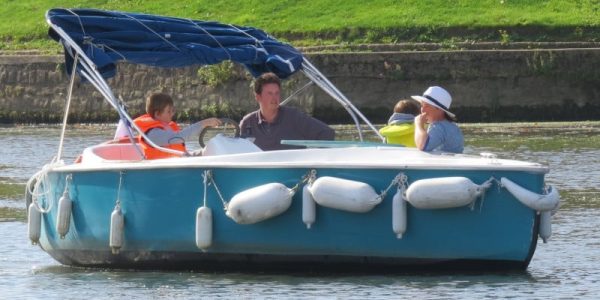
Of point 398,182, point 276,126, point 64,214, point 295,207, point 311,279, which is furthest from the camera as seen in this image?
point 276,126

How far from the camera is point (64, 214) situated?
41.3ft

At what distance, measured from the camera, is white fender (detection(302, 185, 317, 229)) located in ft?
36.7

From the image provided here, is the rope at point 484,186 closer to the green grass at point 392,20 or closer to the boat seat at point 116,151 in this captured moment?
the boat seat at point 116,151

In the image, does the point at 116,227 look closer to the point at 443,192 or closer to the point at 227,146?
the point at 227,146

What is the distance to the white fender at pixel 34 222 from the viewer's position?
13.2 meters

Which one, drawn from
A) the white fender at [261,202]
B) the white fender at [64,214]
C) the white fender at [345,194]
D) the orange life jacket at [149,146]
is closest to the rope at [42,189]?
the white fender at [64,214]

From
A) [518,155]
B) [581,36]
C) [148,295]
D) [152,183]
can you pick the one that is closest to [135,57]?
[152,183]

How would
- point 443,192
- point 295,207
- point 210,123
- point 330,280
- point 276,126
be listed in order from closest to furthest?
point 443,192, point 295,207, point 330,280, point 210,123, point 276,126

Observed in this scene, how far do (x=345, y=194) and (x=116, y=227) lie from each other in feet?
6.45

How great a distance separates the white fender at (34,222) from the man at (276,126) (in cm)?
182

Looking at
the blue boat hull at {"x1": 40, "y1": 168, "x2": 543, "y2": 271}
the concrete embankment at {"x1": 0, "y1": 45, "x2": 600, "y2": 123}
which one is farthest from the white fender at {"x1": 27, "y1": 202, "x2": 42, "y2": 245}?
the concrete embankment at {"x1": 0, "y1": 45, "x2": 600, "y2": 123}

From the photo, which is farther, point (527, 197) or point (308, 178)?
point (308, 178)

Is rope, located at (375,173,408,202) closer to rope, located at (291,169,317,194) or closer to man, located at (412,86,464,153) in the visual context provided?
rope, located at (291,169,317,194)

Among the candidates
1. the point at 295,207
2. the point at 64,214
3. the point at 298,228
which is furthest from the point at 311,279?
the point at 64,214
